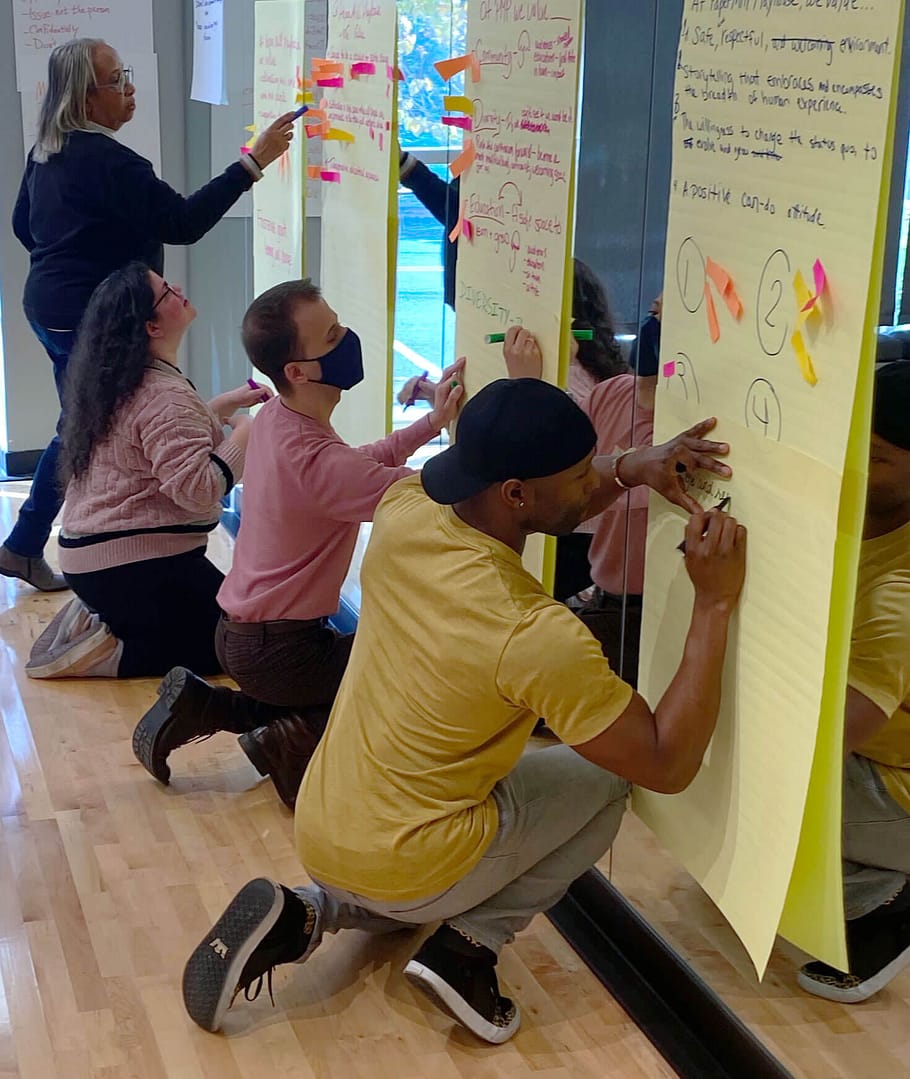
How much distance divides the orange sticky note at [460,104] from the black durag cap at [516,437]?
0.73m

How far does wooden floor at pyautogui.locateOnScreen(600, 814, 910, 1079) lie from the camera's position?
5.95ft

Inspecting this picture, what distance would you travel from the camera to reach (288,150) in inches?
133

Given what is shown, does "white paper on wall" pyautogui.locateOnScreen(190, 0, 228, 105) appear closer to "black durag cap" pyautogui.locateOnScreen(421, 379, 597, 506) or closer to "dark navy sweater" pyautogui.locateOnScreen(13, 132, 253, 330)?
"dark navy sweater" pyautogui.locateOnScreen(13, 132, 253, 330)

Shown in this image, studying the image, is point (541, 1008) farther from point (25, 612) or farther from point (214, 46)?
point (214, 46)

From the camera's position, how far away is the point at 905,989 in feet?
5.87

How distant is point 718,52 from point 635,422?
576mm

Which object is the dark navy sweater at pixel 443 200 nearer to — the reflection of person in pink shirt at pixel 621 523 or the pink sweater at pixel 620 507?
the reflection of person in pink shirt at pixel 621 523

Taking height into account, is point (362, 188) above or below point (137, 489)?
above

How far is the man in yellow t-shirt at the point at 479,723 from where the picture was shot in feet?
5.90

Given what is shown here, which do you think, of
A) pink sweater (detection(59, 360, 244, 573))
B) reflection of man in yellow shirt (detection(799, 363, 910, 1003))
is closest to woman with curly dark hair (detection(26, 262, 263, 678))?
pink sweater (detection(59, 360, 244, 573))

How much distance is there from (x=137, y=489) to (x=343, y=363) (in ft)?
2.57

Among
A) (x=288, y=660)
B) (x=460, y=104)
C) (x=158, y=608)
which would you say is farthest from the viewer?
(x=158, y=608)

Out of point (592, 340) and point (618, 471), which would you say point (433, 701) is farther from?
point (592, 340)

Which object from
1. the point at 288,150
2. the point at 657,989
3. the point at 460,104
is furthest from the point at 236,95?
the point at 657,989
